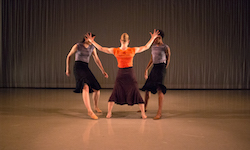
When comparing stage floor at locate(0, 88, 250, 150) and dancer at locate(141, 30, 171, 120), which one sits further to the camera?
dancer at locate(141, 30, 171, 120)

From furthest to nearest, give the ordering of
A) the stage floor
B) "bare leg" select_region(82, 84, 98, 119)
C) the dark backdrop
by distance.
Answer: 1. the dark backdrop
2. "bare leg" select_region(82, 84, 98, 119)
3. the stage floor

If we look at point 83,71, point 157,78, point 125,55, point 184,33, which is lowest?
point 157,78

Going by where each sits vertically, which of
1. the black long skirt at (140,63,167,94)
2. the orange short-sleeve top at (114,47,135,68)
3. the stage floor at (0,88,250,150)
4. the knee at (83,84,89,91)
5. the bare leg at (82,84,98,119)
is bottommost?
the stage floor at (0,88,250,150)

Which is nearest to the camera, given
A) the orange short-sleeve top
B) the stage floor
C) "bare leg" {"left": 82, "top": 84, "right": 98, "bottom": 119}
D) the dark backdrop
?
the stage floor

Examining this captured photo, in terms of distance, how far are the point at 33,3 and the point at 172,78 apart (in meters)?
6.03

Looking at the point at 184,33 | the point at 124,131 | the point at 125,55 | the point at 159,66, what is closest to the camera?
the point at 124,131

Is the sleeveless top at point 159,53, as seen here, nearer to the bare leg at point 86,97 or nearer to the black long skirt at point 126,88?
the black long skirt at point 126,88

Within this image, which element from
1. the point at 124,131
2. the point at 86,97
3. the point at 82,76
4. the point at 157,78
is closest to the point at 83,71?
the point at 82,76

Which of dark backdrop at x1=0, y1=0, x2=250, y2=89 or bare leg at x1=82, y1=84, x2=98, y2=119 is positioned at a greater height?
dark backdrop at x1=0, y1=0, x2=250, y2=89

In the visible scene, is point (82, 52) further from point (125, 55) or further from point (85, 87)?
point (125, 55)

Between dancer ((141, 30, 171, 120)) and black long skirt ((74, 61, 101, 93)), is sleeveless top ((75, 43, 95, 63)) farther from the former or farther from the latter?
dancer ((141, 30, 171, 120))

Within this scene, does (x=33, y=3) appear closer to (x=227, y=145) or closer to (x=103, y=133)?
(x=103, y=133)

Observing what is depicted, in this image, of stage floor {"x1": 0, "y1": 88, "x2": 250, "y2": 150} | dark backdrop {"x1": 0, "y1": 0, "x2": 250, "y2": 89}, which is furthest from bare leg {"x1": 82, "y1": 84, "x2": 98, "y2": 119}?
dark backdrop {"x1": 0, "y1": 0, "x2": 250, "y2": 89}

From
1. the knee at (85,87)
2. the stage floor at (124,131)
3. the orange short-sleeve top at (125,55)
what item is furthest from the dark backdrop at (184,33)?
the orange short-sleeve top at (125,55)
